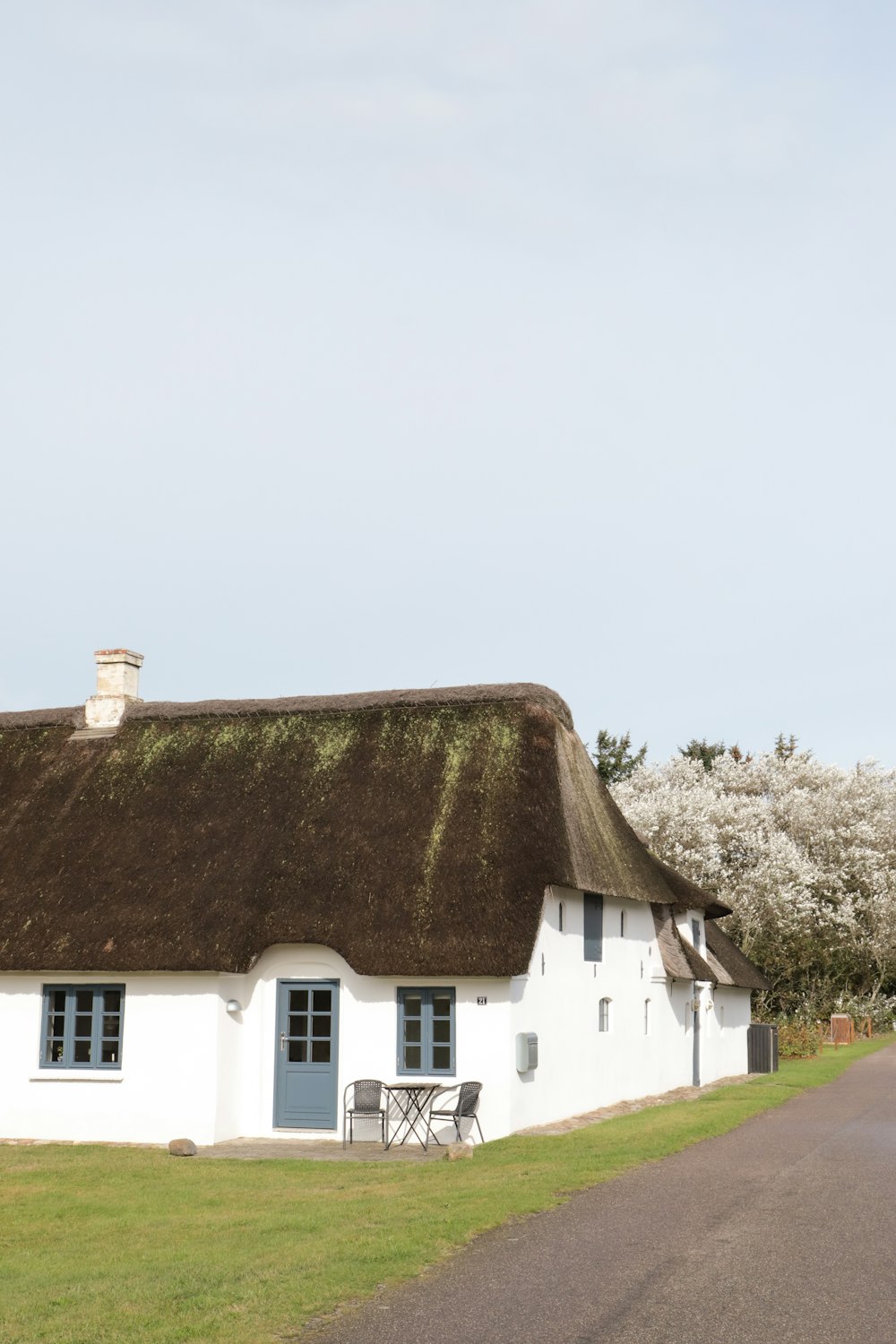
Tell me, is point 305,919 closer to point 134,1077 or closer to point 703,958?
point 134,1077

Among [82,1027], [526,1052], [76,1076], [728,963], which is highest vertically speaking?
[728,963]

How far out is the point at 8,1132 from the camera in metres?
20.0

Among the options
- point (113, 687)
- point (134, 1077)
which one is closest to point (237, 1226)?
point (134, 1077)

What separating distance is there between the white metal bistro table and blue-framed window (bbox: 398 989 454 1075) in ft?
1.00

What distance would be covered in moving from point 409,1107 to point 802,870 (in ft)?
97.2

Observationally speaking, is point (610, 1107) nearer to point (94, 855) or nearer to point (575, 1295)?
point (94, 855)

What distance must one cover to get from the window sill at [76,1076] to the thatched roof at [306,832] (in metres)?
1.64

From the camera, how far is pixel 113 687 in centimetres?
2542

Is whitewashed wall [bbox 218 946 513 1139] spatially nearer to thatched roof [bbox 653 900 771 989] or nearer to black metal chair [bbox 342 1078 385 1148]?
black metal chair [bbox 342 1078 385 1148]

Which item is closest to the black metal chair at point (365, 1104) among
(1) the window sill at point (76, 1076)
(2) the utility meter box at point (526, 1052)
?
(2) the utility meter box at point (526, 1052)

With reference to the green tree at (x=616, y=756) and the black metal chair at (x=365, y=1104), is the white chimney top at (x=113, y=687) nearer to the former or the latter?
the black metal chair at (x=365, y=1104)

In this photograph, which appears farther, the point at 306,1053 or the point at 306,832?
the point at 306,832

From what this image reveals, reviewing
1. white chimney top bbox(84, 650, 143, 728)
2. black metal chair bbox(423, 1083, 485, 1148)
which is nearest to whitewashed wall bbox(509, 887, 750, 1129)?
black metal chair bbox(423, 1083, 485, 1148)

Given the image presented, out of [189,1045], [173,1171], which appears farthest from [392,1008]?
[173,1171]
